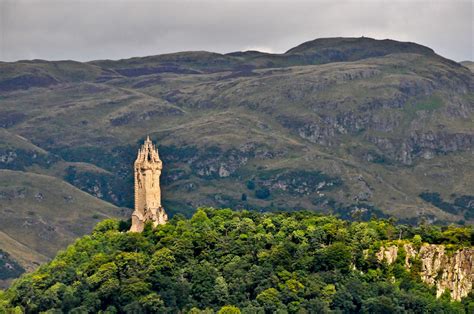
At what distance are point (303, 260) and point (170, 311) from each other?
2336 cm

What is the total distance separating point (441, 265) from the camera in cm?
19325

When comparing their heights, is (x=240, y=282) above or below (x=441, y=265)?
below

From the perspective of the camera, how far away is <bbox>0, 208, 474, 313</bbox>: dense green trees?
184 metres

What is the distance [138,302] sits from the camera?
184 meters

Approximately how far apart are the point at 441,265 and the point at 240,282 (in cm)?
3217

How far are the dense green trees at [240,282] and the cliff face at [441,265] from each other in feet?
7.21

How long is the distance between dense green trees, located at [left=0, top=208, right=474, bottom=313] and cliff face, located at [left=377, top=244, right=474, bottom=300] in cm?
220

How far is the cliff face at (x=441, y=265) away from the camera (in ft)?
632

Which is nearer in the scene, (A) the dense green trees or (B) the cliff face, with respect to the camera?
(A) the dense green trees

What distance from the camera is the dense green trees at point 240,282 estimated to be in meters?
184

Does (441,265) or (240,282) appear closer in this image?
(240,282)

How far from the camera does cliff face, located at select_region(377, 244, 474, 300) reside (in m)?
193

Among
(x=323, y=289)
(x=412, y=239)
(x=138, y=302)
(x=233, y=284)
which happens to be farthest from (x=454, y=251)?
(x=138, y=302)

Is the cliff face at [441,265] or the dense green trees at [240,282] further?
the cliff face at [441,265]
